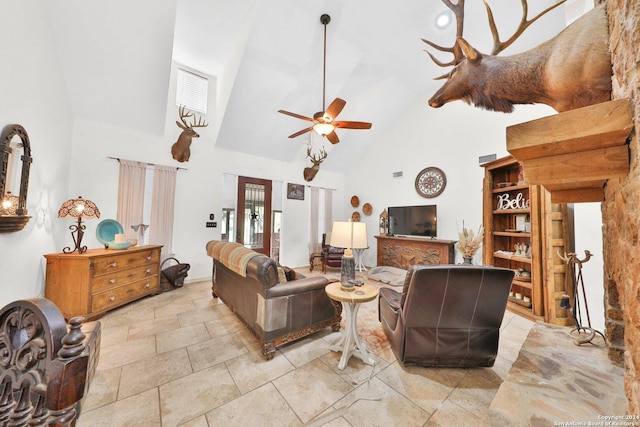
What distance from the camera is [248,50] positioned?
3.44 m

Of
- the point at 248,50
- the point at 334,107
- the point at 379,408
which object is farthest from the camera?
the point at 248,50

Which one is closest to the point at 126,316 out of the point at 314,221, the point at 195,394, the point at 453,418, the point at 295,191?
the point at 195,394

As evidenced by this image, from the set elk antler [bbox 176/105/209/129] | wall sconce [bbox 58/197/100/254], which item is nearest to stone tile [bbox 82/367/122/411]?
wall sconce [bbox 58/197/100/254]

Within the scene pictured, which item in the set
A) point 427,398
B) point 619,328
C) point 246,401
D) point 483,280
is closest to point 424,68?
point 483,280

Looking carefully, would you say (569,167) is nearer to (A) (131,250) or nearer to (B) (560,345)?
(B) (560,345)

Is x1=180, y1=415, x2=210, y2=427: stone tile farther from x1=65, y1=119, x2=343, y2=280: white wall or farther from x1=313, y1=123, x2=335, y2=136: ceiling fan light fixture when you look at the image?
x1=65, y1=119, x2=343, y2=280: white wall

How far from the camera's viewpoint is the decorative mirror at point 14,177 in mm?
1749

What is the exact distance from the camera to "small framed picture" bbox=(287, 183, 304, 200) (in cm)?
570

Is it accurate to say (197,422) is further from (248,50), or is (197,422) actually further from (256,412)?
(248,50)

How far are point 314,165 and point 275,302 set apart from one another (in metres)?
4.20

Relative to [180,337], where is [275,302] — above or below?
above

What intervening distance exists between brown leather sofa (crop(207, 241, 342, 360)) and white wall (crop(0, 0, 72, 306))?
71.3 inches

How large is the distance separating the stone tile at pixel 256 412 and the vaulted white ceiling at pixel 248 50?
426 cm

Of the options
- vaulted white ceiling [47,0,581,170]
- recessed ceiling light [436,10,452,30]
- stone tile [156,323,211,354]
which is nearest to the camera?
stone tile [156,323,211,354]
